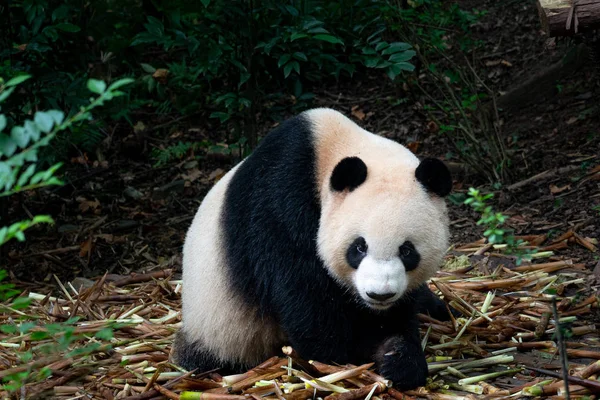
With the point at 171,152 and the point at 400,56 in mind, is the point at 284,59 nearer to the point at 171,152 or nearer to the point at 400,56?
the point at 400,56

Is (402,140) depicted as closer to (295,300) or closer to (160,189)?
(160,189)

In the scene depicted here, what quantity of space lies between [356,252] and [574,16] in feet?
8.09

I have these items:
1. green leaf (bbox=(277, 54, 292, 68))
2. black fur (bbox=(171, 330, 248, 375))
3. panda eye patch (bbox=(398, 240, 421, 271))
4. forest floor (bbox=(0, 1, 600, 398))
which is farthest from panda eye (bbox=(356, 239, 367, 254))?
green leaf (bbox=(277, 54, 292, 68))

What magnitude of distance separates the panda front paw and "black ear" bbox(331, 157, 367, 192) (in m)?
0.94

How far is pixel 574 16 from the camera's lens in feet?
16.6

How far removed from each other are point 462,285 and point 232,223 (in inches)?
81.3

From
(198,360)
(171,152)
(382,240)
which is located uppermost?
(382,240)

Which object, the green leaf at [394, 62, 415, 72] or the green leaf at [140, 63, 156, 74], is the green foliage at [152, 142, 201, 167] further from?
the green leaf at [394, 62, 415, 72]

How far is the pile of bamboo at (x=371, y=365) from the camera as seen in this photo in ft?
13.4

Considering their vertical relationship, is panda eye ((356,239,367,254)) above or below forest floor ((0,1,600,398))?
above

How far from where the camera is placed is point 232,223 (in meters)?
4.39

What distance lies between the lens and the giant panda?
12.5ft

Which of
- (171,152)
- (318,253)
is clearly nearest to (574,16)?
(318,253)

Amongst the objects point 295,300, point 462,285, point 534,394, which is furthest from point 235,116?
point 534,394
